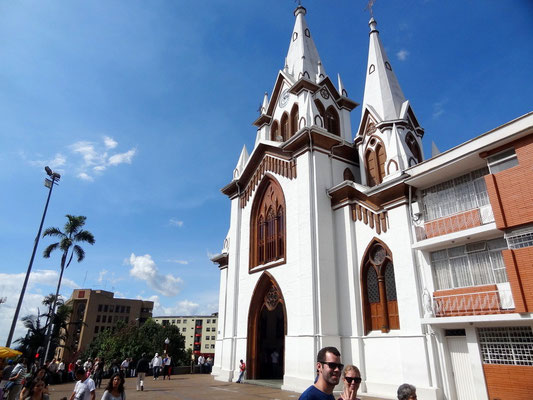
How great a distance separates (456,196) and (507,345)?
16.9 ft

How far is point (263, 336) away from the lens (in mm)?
21359

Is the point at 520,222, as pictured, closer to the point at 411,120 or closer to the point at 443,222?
the point at 443,222

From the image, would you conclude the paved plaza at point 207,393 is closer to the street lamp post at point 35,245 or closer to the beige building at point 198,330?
the street lamp post at point 35,245

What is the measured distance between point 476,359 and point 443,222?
4.60 meters

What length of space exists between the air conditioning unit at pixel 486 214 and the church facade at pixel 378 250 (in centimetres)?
3

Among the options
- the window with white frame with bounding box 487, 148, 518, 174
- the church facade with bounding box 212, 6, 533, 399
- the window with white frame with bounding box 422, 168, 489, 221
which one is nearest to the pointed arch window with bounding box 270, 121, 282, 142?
the church facade with bounding box 212, 6, 533, 399

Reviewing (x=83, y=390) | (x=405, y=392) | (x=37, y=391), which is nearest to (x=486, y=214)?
(x=405, y=392)

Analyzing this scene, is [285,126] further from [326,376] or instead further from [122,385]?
[326,376]

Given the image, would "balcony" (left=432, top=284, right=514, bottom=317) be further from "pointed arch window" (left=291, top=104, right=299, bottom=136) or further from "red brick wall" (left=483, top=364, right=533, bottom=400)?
"pointed arch window" (left=291, top=104, right=299, bottom=136)

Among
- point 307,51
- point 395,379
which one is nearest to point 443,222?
point 395,379

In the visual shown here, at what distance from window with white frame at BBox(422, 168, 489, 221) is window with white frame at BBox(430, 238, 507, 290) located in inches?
54.5

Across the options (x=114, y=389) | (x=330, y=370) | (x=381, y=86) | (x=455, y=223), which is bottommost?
(x=114, y=389)

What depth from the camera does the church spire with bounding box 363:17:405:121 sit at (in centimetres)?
1856

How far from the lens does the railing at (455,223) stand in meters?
11.8
